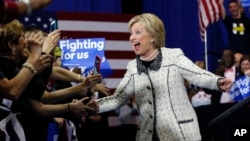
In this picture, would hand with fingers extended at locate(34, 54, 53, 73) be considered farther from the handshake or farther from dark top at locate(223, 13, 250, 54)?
dark top at locate(223, 13, 250, 54)

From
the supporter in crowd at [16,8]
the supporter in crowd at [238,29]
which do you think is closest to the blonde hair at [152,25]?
the supporter in crowd at [16,8]

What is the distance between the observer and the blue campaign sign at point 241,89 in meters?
5.67

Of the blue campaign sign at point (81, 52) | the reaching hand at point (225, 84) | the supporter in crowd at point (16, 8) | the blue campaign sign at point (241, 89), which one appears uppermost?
the supporter in crowd at point (16, 8)

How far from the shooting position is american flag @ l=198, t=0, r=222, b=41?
8.27 meters

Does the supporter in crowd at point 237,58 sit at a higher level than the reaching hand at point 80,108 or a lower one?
lower

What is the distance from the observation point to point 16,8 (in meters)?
2.98

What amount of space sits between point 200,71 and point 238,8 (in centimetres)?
398

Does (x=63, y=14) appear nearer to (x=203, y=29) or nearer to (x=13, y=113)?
(x=203, y=29)

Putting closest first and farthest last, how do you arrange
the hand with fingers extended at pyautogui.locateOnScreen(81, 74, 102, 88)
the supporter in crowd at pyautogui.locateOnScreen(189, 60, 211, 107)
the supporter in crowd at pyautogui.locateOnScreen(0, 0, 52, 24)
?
the supporter in crowd at pyautogui.locateOnScreen(0, 0, 52, 24) < the hand with fingers extended at pyautogui.locateOnScreen(81, 74, 102, 88) < the supporter in crowd at pyautogui.locateOnScreen(189, 60, 211, 107)

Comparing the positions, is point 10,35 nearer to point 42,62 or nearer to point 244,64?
point 42,62

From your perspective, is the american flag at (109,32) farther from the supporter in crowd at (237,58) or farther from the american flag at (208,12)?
the supporter in crowd at (237,58)

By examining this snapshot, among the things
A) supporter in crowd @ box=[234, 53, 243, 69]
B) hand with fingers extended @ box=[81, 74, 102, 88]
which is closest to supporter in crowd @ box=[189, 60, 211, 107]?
supporter in crowd @ box=[234, 53, 243, 69]

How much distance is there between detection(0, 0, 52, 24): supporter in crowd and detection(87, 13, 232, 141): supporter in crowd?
1.13m

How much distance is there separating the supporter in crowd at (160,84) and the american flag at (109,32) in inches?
198
